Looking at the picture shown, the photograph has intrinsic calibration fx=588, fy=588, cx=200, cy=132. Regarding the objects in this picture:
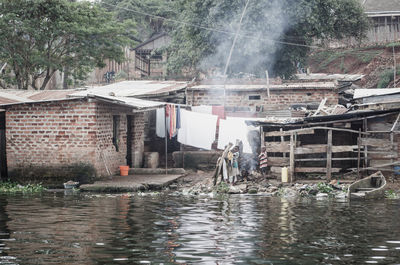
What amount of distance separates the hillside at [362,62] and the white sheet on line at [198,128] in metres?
15.7

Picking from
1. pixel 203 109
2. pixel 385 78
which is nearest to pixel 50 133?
pixel 203 109

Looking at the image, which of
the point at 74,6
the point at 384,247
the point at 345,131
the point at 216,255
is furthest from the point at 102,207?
the point at 74,6

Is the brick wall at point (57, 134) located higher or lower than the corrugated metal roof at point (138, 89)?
lower

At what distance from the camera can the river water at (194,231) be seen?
893 cm

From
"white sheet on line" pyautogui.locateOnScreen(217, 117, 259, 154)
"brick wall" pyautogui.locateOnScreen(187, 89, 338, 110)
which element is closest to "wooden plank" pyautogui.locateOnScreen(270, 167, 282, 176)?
"white sheet on line" pyautogui.locateOnScreen(217, 117, 259, 154)

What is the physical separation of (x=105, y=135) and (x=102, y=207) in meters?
5.27

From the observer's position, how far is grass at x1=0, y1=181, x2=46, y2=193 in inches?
678

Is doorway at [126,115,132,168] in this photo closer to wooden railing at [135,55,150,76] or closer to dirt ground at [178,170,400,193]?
dirt ground at [178,170,400,193]

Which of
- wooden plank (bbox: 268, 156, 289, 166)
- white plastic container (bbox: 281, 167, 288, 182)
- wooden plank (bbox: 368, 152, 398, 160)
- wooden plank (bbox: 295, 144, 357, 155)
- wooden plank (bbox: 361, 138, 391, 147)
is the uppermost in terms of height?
wooden plank (bbox: 361, 138, 391, 147)

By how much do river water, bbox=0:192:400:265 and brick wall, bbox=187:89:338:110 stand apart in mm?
9089

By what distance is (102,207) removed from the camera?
46.2ft

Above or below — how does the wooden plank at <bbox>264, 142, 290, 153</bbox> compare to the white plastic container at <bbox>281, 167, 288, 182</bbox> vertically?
above

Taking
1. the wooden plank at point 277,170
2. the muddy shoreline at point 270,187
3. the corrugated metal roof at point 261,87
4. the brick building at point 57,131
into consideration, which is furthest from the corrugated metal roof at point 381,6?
the brick building at point 57,131

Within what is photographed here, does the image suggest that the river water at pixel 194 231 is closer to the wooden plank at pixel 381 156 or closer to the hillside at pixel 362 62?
the wooden plank at pixel 381 156
